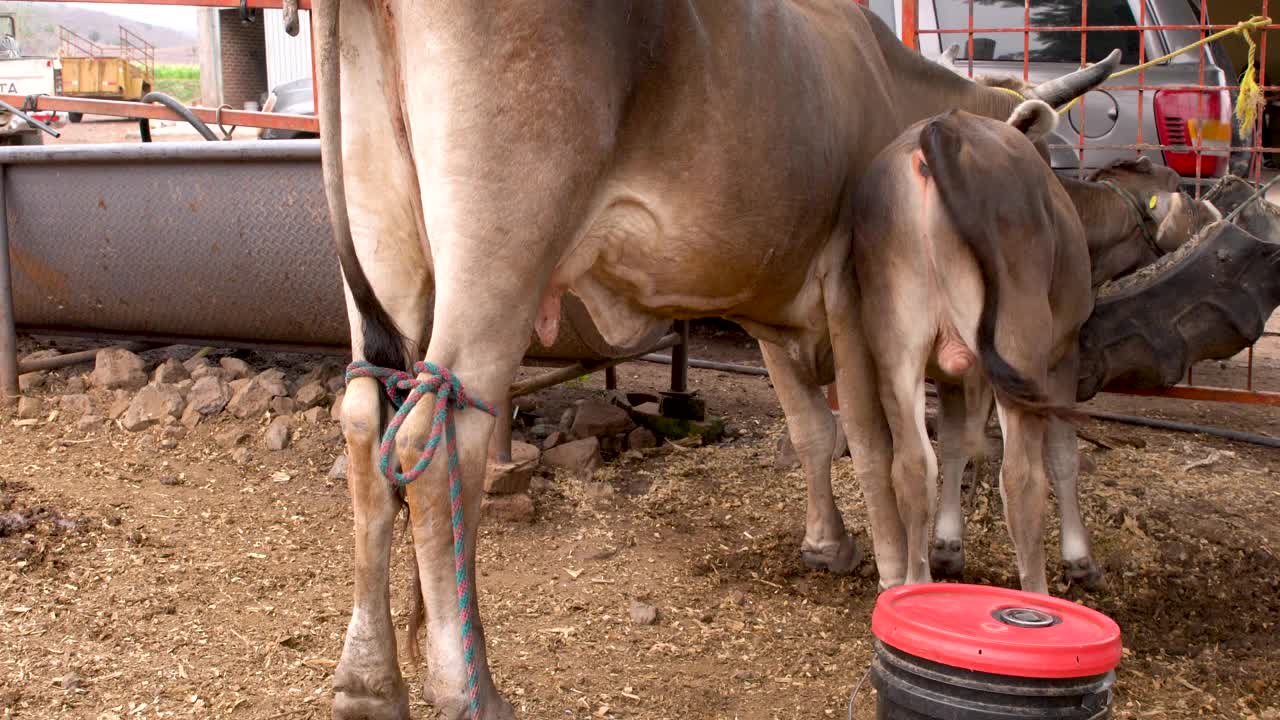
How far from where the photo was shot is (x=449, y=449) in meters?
3.21

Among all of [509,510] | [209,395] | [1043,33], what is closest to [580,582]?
[509,510]

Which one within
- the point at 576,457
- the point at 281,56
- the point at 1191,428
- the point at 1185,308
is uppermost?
the point at 281,56

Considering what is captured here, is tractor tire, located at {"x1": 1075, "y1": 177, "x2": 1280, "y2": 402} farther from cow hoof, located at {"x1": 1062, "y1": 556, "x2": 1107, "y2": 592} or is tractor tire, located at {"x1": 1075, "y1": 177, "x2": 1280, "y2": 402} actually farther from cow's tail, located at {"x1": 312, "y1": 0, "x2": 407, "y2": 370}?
cow's tail, located at {"x1": 312, "y1": 0, "x2": 407, "y2": 370}

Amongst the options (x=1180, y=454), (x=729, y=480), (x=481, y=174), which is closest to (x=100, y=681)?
(x=481, y=174)

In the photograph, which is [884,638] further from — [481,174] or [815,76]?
[815,76]

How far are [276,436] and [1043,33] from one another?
5.06 meters

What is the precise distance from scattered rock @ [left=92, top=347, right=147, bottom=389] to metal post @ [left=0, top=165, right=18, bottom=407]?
1.22 ft

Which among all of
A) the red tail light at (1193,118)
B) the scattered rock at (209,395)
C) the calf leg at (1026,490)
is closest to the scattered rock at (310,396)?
the scattered rock at (209,395)

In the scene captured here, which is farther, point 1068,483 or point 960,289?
point 1068,483

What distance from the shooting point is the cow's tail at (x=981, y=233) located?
3771 mm

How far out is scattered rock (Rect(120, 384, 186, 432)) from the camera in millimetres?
6119

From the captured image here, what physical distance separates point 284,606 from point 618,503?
168 cm

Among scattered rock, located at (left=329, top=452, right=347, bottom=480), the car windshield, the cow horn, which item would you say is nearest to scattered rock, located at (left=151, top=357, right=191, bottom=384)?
scattered rock, located at (left=329, top=452, right=347, bottom=480)

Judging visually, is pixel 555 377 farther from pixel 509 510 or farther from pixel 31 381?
pixel 31 381
